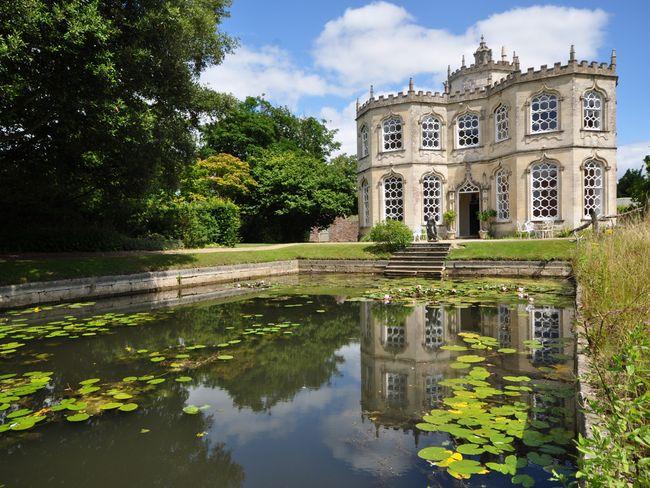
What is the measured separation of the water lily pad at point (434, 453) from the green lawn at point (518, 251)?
13588 mm

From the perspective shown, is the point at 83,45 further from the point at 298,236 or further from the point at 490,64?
the point at 490,64

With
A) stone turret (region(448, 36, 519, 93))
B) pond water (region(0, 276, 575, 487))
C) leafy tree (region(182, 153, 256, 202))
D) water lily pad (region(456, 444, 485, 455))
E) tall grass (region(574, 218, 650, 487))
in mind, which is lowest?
pond water (region(0, 276, 575, 487))

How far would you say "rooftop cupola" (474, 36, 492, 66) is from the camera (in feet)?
102

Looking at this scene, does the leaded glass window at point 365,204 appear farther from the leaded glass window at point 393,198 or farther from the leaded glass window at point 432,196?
the leaded glass window at point 432,196

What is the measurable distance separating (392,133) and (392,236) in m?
9.23

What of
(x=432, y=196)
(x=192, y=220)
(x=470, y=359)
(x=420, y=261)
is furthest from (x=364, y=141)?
(x=470, y=359)

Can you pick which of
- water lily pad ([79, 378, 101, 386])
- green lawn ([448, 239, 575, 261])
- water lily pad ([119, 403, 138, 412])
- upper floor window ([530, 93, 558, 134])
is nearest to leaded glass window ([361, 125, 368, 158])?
upper floor window ([530, 93, 558, 134])

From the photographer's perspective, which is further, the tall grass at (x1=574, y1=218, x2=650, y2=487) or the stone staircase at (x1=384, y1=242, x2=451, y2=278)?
the stone staircase at (x1=384, y1=242, x2=451, y2=278)

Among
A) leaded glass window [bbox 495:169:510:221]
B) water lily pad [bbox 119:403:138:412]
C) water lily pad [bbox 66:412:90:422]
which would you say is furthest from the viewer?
leaded glass window [bbox 495:169:510:221]

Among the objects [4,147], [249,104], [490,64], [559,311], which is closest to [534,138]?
[490,64]

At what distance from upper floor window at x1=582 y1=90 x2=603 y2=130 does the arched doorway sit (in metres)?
6.78

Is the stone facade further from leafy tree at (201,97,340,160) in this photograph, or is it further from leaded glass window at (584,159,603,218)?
leafy tree at (201,97,340,160)

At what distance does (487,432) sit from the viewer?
12.2 ft

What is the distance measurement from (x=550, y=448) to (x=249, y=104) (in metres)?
40.9
